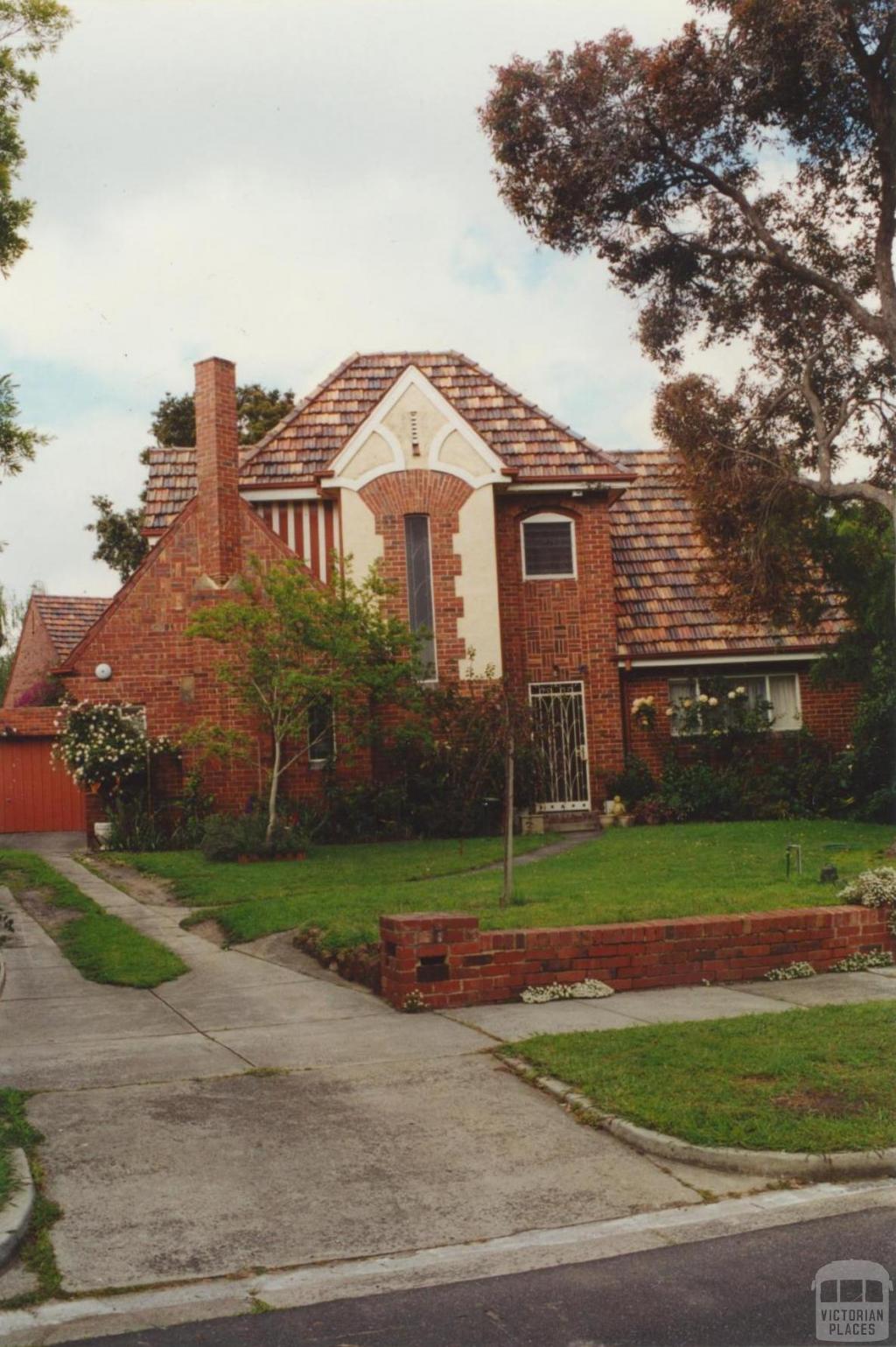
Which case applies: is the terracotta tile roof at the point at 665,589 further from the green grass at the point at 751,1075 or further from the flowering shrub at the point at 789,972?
the green grass at the point at 751,1075

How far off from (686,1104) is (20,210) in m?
10.2

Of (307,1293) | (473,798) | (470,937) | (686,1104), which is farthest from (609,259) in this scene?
(307,1293)

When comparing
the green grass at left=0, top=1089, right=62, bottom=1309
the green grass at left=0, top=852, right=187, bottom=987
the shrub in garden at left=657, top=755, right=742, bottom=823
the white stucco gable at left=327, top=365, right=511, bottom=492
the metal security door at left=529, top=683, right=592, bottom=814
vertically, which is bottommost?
the green grass at left=0, top=1089, right=62, bottom=1309

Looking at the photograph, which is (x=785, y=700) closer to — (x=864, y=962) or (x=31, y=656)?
(x=864, y=962)

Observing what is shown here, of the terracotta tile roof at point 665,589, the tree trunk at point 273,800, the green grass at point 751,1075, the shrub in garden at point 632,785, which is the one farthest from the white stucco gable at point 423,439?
the green grass at point 751,1075

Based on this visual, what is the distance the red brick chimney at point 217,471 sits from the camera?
73.2 ft

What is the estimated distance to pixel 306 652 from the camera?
19.7m

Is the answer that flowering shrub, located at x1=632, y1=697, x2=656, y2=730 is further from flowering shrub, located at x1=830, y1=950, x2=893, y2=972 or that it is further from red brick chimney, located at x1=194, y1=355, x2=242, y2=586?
flowering shrub, located at x1=830, y1=950, x2=893, y2=972

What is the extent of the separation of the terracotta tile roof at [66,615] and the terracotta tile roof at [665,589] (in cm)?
1700

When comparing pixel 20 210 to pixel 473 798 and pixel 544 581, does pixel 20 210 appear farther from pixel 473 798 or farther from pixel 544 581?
pixel 544 581

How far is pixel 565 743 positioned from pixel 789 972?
13.7 meters

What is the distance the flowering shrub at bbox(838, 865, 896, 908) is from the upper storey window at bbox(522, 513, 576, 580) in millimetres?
13461

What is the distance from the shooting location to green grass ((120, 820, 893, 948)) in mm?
12086

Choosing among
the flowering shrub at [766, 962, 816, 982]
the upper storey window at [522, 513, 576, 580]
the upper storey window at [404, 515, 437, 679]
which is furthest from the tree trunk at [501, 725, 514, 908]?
the upper storey window at [522, 513, 576, 580]
